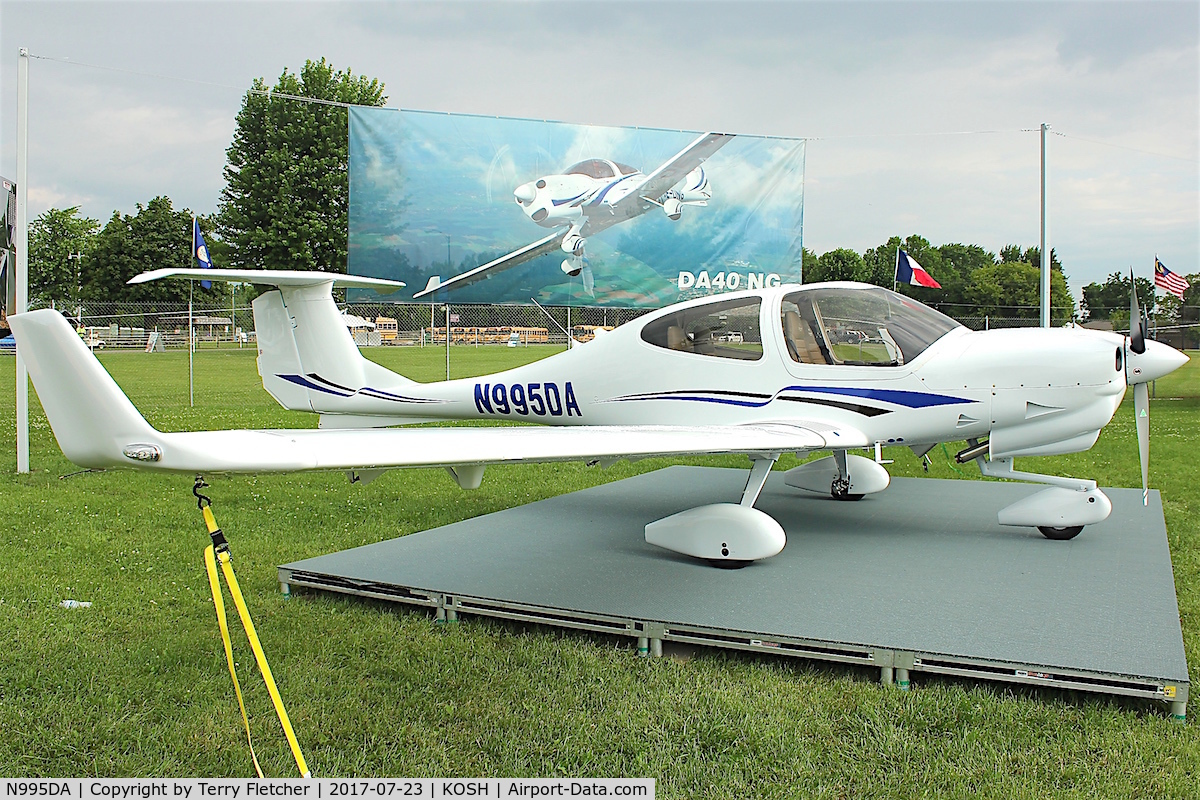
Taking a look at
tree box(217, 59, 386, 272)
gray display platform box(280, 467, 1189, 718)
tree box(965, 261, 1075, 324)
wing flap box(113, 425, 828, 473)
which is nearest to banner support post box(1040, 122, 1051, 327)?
gray display platform box(280, 467, 1189, 718)

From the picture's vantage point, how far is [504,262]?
1586cm

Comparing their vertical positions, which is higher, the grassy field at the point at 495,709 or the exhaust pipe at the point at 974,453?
the exhaust pipe at the point at 974,453

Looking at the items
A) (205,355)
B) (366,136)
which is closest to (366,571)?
(366,136)

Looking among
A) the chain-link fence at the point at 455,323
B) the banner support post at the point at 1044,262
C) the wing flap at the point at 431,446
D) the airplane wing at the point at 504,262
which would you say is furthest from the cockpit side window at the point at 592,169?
the wing flap at the point at 431,446

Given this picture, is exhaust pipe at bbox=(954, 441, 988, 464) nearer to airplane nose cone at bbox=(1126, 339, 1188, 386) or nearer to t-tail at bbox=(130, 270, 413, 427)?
airplane nose cone at bbox=(1126, 339, 1188, 386)

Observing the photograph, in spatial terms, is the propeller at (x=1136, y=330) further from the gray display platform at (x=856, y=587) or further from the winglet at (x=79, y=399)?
the winglet at (x=79, y=399)

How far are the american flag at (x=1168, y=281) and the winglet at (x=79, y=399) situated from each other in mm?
19587

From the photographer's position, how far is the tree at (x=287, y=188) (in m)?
34.5

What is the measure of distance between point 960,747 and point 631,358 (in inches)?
159

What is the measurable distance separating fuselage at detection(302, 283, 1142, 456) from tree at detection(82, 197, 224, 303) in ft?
165

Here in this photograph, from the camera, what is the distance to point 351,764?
127 inches

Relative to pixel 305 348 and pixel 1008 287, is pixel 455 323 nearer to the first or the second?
pixel 305 348

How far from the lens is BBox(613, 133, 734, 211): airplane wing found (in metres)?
16.5
